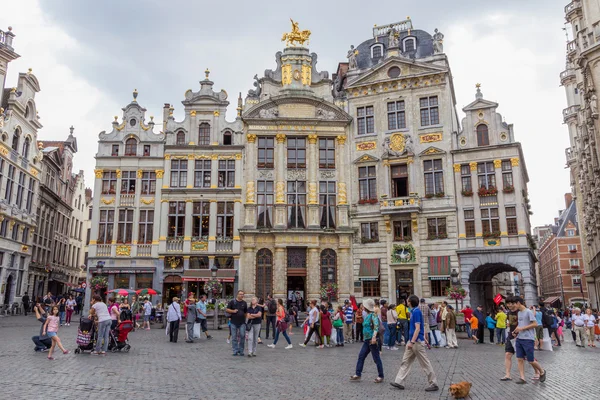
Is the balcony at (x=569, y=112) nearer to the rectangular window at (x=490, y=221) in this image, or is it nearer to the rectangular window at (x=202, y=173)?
the rectangular window at (x=490, y=221)

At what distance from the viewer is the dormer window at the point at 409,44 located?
133 feet

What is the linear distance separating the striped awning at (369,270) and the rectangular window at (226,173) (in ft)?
39.3

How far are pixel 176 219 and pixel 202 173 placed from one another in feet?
13.6

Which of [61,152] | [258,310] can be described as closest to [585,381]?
[258,310]

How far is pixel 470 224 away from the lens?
35938 millimetres

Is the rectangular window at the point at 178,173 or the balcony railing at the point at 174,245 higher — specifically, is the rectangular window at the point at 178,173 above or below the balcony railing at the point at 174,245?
above

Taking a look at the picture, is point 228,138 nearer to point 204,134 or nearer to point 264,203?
point 204,134

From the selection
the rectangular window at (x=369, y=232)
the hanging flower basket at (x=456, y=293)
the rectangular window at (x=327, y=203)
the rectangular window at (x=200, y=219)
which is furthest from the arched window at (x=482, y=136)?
the rectangular window at (x=200, y=219)

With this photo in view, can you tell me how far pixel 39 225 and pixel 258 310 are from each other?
126ft

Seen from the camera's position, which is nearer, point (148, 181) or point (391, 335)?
point (391, 335)

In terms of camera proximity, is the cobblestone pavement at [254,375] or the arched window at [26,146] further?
the arched window at [26,146]

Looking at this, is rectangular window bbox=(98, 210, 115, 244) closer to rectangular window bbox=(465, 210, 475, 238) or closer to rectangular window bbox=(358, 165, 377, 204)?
rectangular window bbox=(358, 165, 377, 204)

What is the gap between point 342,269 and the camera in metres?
37.5

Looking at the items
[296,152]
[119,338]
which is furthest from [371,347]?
[296,152]
